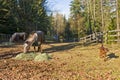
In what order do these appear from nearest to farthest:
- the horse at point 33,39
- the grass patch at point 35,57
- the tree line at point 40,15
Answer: the grass patch at point 35,57 < the horse at point 33,39 < the tree line at point 40,15

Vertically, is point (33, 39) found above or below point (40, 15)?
below

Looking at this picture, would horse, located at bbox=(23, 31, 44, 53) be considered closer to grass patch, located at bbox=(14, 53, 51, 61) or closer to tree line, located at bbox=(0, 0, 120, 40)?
grass patch, located at bbox=(14, 53, 51, 61)

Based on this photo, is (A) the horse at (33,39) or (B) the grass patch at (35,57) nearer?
(B) the grass patch at (35,57)

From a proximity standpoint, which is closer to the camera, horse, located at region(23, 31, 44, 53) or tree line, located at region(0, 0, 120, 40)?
horse, located at region(23, 31, 44, 53)

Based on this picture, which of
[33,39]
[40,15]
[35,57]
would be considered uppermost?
[40,15]

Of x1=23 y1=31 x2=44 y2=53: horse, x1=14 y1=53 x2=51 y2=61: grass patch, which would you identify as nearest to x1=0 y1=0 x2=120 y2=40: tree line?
x1=23 y1=31 x2=44 y2=53: horse

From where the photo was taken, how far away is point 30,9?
190ft

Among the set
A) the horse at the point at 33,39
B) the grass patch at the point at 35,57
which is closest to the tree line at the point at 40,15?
the horse at the point at 33,39

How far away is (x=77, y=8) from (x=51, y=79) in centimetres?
6865

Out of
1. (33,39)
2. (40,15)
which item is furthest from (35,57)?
(40,15)

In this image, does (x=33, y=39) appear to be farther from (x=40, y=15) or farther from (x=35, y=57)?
(x=40, y=15)

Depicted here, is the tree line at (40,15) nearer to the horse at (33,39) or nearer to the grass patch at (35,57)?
the horse at (33,39)

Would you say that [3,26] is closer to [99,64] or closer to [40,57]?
[40,57]

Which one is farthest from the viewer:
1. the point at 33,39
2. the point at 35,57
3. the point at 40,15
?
the point at 40,15
